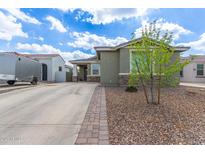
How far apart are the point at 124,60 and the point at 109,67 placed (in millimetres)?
1683

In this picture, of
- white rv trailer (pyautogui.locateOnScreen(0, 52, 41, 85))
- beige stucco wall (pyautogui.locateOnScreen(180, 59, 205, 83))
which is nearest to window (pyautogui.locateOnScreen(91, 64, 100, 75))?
white rv trailer (pyautogui.locateOnScreen(0, 52, 41, 85))

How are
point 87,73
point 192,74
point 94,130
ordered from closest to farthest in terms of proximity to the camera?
point 94,130
point 87,73
point 192,74

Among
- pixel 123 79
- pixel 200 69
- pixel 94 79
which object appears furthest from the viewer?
pixel 200 69

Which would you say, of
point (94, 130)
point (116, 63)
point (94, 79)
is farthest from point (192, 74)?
point (94, 130)

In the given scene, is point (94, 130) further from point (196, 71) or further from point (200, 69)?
point (200, 69)

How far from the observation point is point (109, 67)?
1342cm

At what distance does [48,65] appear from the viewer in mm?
25234

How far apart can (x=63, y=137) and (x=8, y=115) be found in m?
2.68

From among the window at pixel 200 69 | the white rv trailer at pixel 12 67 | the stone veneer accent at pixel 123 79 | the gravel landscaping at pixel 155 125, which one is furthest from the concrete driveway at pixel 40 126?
the window at pixel 200 69

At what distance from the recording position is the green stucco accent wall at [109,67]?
13258mm

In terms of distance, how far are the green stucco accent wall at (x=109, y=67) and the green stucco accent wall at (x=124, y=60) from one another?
3.10ft
